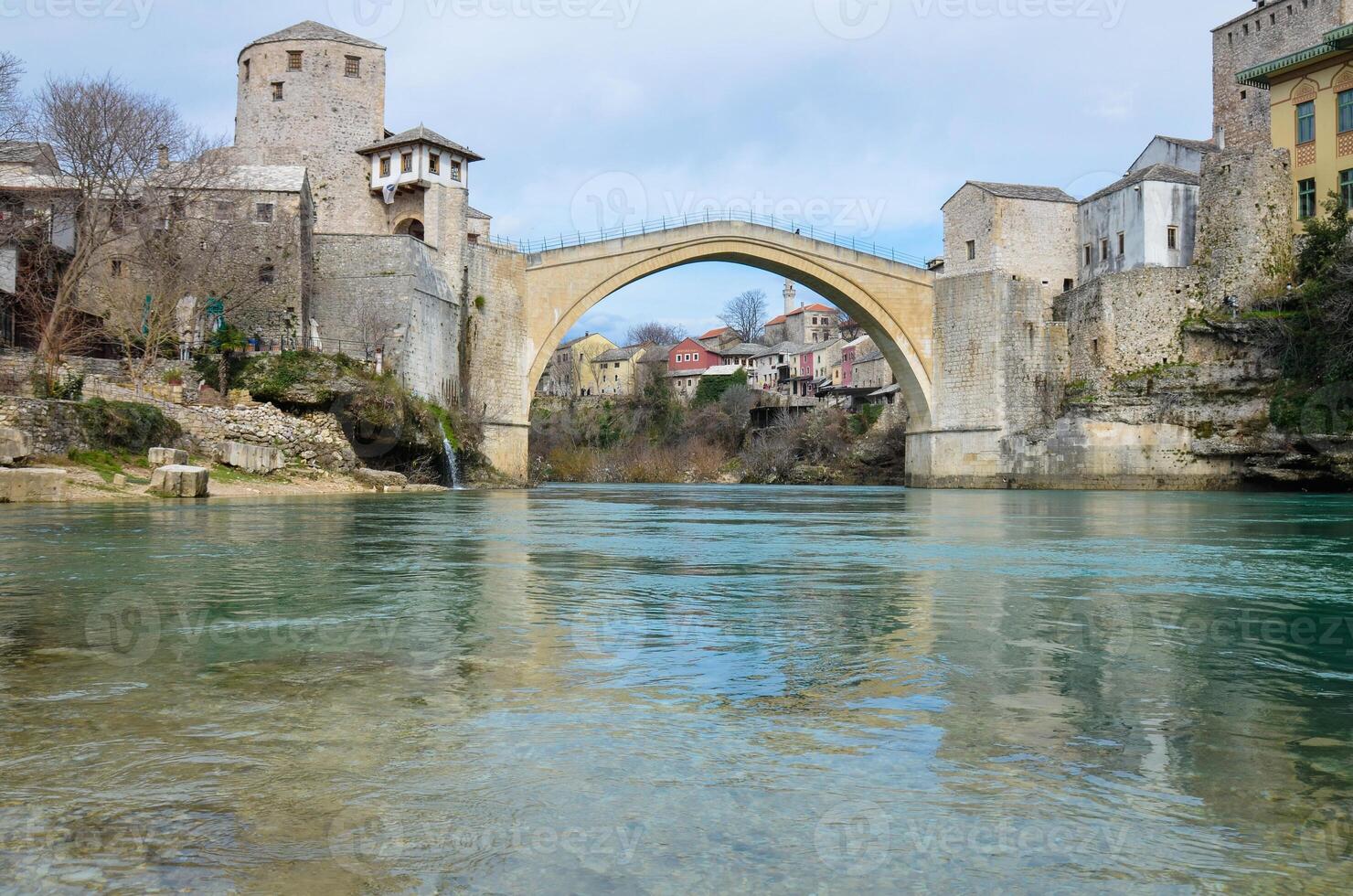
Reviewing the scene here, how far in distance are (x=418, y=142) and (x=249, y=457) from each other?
17552 mm

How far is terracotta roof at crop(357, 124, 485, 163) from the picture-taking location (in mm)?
35906

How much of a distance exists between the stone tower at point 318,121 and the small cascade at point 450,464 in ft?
35.1

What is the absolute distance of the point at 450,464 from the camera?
29984 mm

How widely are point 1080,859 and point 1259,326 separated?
112ft

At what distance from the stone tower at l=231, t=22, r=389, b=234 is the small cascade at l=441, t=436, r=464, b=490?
10.7 metres

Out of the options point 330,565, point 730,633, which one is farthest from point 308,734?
point 330,565

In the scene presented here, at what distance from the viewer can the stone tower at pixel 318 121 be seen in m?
37.7

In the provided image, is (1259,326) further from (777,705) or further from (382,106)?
(777,705)

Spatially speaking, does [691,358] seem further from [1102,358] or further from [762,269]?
[1102,358]

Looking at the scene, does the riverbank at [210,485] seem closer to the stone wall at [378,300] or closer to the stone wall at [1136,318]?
the stone wall at [378,300]

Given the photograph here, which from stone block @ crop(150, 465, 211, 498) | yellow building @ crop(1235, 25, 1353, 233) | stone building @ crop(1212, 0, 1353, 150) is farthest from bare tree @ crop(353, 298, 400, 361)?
stone building @ crop(1212, 0, 1353, 150)

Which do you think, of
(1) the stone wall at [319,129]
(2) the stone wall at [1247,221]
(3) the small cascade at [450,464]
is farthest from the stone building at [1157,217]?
(1) the stone wall at [319,129]

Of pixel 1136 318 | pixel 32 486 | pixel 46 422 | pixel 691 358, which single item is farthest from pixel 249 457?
pixel 691 358

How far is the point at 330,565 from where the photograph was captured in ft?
26.3
